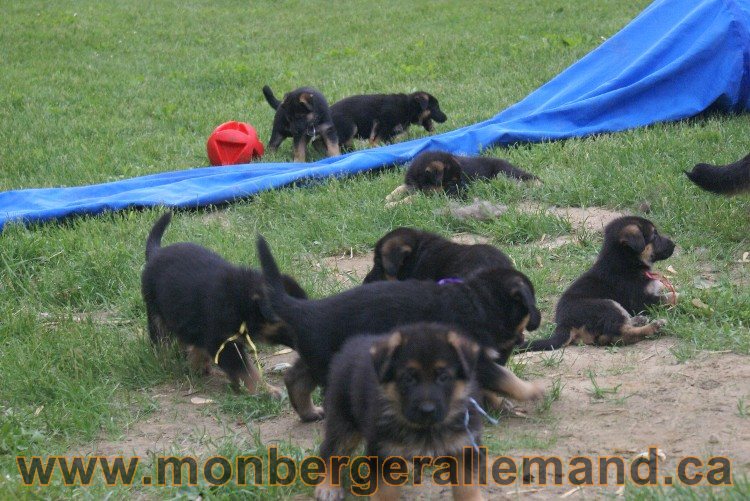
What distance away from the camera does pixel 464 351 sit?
3.70 metres

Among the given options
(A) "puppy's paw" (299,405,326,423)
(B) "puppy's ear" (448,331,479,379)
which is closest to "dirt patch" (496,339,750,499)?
(B) "puppy's ear" (448,331,479,379)

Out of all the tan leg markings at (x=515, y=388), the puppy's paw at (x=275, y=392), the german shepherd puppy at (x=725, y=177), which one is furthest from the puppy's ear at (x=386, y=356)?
the german shepherd puppy at (x=725, y=177)

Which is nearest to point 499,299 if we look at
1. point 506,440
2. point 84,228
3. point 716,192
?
point 506,440

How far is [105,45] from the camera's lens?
1831 centimetres

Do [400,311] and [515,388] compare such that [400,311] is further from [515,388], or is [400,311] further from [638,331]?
[638,331]

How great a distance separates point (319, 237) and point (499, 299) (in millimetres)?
3092

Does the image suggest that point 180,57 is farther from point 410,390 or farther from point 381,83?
point 410,390

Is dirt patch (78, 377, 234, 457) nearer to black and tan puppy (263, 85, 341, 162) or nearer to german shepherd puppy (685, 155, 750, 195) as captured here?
german shepherd puppy (685, 155, 750, 195)

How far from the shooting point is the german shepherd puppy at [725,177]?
22.4ft

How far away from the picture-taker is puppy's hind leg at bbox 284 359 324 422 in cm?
484

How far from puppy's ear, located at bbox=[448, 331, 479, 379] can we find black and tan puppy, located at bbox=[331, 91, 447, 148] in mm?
7619

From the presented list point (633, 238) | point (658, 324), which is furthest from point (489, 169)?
point (658, 324)

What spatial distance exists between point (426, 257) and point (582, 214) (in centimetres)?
216

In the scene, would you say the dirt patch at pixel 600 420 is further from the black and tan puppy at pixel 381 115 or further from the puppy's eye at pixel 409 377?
the black and tan puppy at pixel 381 115
